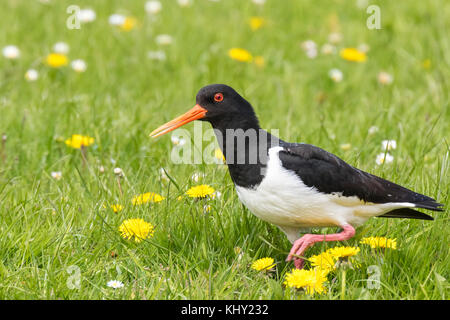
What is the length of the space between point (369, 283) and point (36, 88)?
12.7 feet

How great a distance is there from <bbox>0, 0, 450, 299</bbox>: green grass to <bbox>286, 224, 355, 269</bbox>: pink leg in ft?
0.36

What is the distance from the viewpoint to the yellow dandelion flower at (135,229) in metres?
3.45

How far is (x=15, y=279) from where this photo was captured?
10.3 ft

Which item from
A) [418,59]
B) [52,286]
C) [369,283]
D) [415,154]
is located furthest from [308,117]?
[52,286]

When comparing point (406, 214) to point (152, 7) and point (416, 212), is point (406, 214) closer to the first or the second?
point (416, 212)

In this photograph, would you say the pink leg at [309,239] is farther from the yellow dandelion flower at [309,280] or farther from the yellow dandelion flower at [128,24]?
the yellow dandelion flower at [128,24]

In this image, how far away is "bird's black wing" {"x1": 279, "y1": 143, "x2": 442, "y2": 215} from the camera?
10.8 feet

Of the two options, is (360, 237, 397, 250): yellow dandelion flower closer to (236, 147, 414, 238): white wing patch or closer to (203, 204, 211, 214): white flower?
(236, 147, 414, 238): white wing patch

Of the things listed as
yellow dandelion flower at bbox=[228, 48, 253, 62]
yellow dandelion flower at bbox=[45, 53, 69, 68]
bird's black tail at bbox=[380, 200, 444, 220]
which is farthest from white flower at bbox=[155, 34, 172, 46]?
bird's black tail at bbox=[380, 200, 444, 220]

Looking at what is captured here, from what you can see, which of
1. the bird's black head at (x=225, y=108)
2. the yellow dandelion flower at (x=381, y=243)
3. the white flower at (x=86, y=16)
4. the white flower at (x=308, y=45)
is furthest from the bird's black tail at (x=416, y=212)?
the white flower at (x=86, y=16)

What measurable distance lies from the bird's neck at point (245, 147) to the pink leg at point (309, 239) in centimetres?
37

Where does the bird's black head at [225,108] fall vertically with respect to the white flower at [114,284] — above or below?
above

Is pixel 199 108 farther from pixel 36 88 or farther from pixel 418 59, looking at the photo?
pixel 418 59

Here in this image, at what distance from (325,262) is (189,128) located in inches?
102
